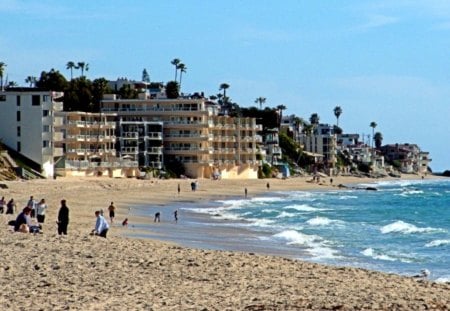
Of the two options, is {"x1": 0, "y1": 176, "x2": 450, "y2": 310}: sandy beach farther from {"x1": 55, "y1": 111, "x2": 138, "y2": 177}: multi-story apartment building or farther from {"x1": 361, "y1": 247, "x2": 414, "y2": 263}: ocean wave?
{"x1": 55, "y1": 111, "x2": 138, "y2": 177}: multi-story apartment building

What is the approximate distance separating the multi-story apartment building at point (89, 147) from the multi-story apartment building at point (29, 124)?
251cm

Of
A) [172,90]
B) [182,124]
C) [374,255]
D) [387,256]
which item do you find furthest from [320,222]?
[172,90]

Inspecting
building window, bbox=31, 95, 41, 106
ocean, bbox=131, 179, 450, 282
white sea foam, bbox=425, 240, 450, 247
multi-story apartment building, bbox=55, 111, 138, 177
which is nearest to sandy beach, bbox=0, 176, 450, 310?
ocean, bbox=131, 179, 450, 282

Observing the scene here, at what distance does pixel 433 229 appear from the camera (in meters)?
43.2

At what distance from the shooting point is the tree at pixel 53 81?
10175cm

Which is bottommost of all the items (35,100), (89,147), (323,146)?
(89,147)

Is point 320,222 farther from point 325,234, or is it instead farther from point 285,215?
point 325,234

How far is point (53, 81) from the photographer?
102812mm

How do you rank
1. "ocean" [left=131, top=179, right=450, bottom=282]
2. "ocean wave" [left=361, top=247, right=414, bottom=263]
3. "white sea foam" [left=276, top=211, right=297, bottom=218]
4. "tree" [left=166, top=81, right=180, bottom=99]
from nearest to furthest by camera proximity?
"ocean" [left=131, top=179, right=450, bottom=282] → "ocean wave" [left=361, top=247, right=414, bottom=263] → "white sea foam" [left=276, top=211, right=297, bottom=218] → "tree" [left=166, top=81, right=180, bottom=99]

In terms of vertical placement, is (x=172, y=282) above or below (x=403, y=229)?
above

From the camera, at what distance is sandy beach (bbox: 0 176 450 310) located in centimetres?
1338

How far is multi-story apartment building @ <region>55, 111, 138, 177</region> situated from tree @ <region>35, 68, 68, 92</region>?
12.9m

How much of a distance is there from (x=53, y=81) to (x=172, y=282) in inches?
3524

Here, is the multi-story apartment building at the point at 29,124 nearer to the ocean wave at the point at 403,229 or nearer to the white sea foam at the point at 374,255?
the ocean wave at the point at 403,229
